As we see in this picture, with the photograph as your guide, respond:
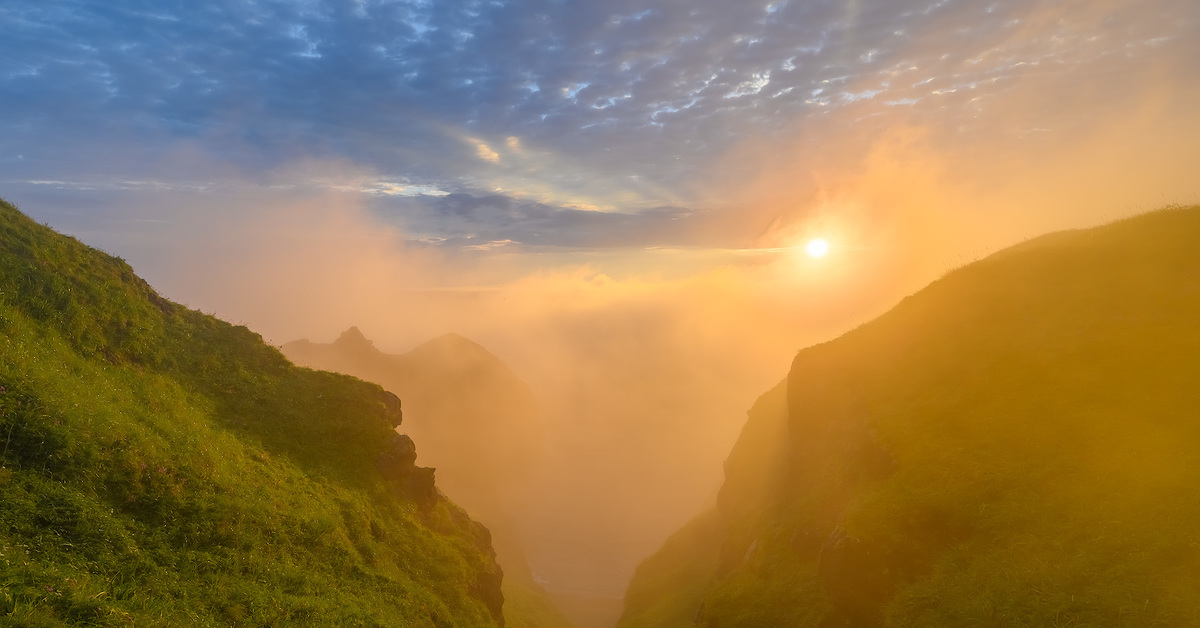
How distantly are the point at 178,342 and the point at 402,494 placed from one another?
59.8ft

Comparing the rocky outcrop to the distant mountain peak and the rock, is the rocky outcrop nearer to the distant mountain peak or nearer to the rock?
the rock

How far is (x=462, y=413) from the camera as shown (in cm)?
15800

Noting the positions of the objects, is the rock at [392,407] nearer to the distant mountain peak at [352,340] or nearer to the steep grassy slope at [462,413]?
the steep grassy slope at [462,413]

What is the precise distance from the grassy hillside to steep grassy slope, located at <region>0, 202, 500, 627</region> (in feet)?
82.1

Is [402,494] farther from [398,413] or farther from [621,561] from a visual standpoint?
[621,561]

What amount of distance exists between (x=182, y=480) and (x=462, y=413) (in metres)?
139

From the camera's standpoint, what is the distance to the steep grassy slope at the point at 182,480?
17250mm

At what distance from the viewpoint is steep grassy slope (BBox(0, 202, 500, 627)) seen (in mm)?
17250

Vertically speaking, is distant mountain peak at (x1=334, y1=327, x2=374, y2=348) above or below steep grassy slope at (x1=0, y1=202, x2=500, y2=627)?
above

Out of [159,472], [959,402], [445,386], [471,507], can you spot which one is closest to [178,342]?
[159,472]

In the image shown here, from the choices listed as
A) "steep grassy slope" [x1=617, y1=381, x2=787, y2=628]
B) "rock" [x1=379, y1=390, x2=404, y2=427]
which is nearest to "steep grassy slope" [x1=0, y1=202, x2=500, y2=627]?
"rock" [x1=379, y1=390, x2=404, y2=427]

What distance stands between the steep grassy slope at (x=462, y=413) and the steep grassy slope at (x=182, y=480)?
65409 mm

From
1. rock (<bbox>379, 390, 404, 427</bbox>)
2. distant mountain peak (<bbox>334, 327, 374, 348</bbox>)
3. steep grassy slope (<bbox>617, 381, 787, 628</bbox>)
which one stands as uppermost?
distant mountain peak (<bbox>334, 327, 374, 348</bbox>)

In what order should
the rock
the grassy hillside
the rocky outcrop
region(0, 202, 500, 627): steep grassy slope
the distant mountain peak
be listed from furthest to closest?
the distant mountain peak
the rock
the rocky outcrop
the grassy hillside
region(0, 202, 500, 627): steep grassy slope
